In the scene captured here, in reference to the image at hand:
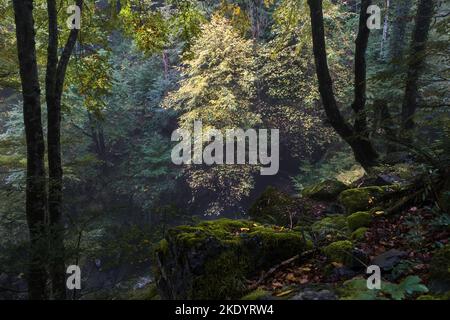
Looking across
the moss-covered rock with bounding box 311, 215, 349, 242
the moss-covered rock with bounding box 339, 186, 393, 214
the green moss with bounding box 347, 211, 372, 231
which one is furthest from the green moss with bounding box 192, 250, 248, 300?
the moss-covered rock with bounding box 339, 186, 393, 214

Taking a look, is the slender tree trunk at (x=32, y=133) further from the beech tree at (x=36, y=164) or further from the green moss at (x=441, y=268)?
the green moss at (x=441, y=268)

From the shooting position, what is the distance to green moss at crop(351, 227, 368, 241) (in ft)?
14.0

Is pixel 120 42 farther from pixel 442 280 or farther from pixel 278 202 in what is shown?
pixel 442 280

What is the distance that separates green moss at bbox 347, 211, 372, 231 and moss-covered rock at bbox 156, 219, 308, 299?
958 mm

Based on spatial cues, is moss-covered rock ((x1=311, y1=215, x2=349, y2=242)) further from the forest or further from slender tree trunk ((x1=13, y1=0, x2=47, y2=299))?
slender tree trunk ((x1=13, y1=0, x2=47, y2=299))

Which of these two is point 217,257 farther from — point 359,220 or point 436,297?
point 359,220

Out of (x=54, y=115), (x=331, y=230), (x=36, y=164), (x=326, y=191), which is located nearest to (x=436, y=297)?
(x=331, y=230)

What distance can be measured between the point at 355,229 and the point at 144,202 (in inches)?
664

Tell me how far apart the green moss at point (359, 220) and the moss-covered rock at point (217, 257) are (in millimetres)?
958

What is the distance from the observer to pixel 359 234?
14.2ft

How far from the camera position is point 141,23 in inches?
320

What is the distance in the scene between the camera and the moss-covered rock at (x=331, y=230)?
14.4 feet
